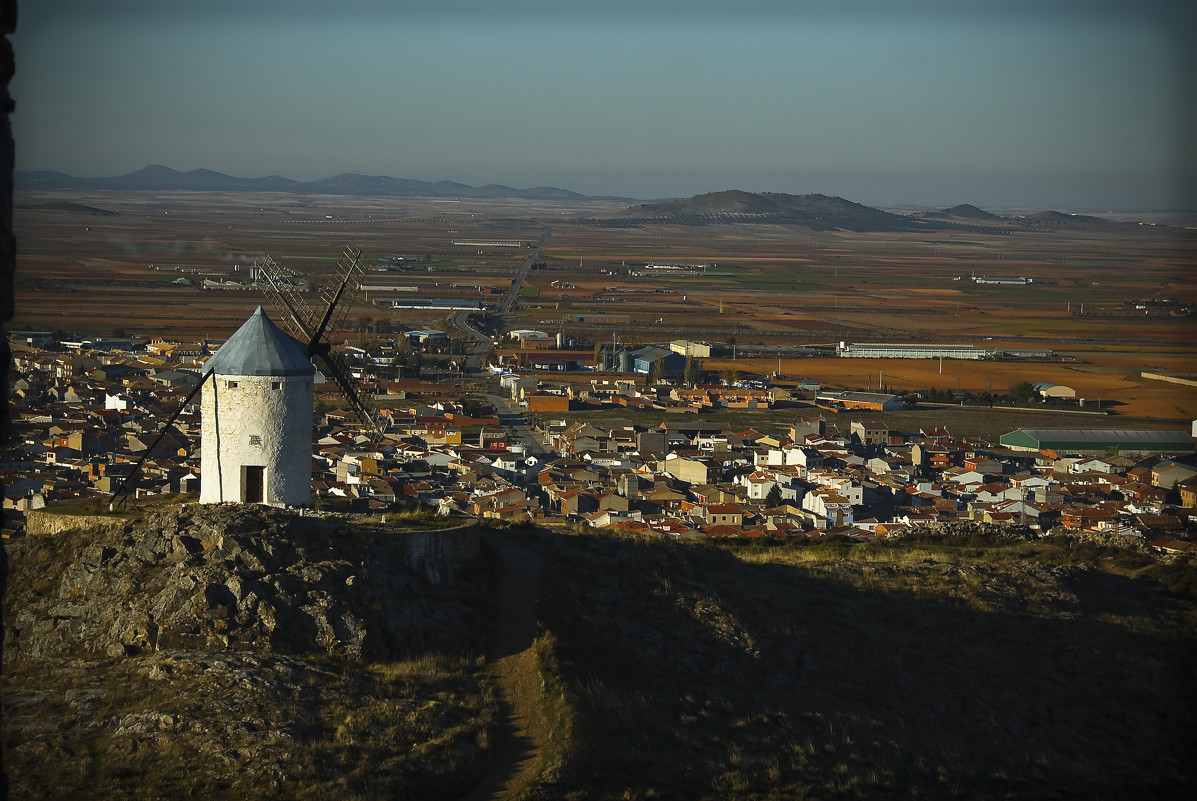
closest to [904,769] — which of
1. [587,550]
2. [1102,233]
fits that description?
[587,550]

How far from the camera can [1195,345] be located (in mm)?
17953

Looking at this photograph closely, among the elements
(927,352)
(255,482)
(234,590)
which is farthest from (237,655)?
(927,352)

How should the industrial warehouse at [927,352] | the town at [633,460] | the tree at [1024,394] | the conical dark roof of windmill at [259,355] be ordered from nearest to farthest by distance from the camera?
the conical dark roof of windmill at [259,355]
the town at [633,460]
the tree at [1024,394]
the industrial warehouse at [927,352]

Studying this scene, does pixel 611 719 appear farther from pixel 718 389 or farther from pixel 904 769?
pixel 718 389

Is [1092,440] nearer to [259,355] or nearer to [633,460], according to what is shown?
[633,460]

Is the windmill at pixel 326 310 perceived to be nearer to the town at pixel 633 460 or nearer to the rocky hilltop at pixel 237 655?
the town at pixel 633 460

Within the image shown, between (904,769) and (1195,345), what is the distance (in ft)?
33.8

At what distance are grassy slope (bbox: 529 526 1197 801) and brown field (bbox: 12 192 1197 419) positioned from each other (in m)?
4.56

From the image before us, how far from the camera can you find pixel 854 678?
12391 millimetres

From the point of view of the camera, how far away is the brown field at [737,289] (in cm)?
5894

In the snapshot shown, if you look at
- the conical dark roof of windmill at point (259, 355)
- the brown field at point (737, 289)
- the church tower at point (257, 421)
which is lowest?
Answer: the brown field at point (737, 289)

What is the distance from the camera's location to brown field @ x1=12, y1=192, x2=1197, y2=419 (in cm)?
5894

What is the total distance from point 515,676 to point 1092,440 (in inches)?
1265

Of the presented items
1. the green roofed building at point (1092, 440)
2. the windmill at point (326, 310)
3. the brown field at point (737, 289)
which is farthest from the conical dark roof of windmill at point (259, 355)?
the green roofed building at point (1092, 440)
